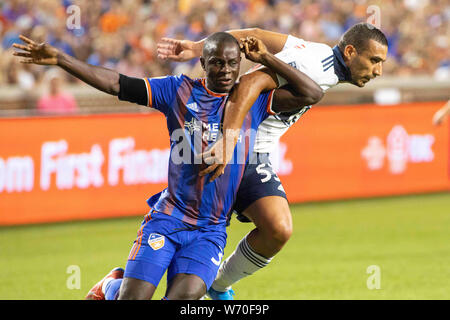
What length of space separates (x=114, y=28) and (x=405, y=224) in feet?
22.2

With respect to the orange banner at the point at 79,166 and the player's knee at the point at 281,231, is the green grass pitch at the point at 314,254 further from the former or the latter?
the player's knee at the point at 281,231

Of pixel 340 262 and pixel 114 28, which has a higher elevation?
pixel 114 28

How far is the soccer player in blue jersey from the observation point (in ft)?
17.7

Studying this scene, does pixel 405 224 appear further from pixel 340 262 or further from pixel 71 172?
pixel 71 172

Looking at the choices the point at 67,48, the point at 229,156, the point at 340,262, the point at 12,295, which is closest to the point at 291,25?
the point at 67,48

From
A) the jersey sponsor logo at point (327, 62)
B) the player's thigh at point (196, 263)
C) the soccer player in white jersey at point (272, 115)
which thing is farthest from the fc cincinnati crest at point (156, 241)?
the jersey sponsor logo at point (327, 62)

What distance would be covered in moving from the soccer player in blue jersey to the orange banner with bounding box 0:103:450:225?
5906mm

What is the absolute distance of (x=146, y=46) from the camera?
1531cm

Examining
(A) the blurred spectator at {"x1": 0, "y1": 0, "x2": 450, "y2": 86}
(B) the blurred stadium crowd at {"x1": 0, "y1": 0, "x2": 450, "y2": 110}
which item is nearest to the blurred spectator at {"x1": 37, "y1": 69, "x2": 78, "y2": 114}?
(B) the blurred stadium crowd at {"x1": 0, "y1": 0, "x2": 450, "y2": 110}

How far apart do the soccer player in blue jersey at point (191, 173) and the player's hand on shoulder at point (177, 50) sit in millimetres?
627

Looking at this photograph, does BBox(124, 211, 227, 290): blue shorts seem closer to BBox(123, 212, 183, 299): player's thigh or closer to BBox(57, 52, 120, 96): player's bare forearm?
BBox(123, 212, 183, 299): player's thigh

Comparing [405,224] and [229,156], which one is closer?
[229,156]

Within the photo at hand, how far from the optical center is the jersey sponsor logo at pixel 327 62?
6028 mm

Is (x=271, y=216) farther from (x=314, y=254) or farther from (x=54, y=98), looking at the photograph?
(x=54, y=98)
